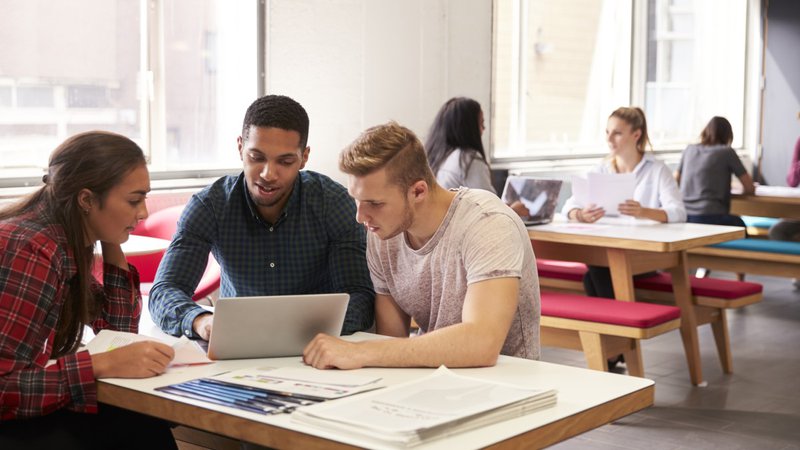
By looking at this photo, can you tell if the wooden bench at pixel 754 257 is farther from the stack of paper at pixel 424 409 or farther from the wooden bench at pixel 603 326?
the stack of paper at pixel 424 409

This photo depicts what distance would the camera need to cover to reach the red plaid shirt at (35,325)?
2096mm

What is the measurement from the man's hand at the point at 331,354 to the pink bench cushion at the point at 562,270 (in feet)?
11.2

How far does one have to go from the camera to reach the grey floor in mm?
4230

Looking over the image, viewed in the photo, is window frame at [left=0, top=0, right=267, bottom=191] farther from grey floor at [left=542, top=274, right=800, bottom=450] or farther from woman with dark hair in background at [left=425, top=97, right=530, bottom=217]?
grey floor at [left=542, top=274, right=800, bottom=450]

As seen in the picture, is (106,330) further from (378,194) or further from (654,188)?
(654,188)

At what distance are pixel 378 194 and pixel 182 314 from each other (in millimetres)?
624

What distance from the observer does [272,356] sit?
7.82ft

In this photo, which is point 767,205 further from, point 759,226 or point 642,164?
point 642,164

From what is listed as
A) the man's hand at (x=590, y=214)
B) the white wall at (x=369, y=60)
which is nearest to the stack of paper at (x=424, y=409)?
the man's hand at (x=590, y=214)

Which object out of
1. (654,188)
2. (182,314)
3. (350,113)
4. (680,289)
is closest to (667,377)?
(680,289)

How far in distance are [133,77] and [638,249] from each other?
2692 millimetres

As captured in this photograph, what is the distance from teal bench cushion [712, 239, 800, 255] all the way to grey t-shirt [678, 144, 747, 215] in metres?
0.63

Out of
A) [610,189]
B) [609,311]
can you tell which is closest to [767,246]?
[610,189]

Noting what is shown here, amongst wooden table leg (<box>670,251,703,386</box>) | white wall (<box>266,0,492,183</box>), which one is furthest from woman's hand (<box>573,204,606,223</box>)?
white wall (<box>266,0,492,183</box>)
